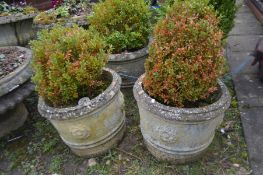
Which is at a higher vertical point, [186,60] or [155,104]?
[186,60]

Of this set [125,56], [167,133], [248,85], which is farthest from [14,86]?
[248,85]

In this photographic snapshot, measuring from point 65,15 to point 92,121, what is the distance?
7.77 ft

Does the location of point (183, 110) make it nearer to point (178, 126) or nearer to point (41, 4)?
point (178, 126)

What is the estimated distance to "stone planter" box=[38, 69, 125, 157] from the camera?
9.00 feet

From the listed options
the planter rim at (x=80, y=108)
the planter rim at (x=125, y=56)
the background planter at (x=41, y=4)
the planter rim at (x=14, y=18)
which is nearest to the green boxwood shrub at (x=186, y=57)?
the planter rim at (x=80, y=108)

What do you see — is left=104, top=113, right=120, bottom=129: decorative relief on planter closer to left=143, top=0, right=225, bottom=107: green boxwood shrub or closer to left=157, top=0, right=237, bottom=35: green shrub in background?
left=143, top=0, right=225, bottom=107: green boxwood shrub

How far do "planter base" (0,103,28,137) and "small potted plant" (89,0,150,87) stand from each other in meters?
1.26

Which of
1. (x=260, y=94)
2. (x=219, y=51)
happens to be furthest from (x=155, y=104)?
(x=260, y=94)

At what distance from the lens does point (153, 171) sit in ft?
9.71

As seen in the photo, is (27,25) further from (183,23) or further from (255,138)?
(255,138)

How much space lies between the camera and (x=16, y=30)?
4949 millimetres

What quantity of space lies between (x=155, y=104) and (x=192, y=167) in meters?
0.82

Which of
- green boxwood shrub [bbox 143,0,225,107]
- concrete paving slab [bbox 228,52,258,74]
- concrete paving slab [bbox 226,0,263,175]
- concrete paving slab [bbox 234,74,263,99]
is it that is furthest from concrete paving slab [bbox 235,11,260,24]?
green boxwood shrub [bbox 143,0,225,107]

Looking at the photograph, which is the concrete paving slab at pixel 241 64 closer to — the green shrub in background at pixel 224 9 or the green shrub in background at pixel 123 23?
the green shrub in background at pixel 224 9
